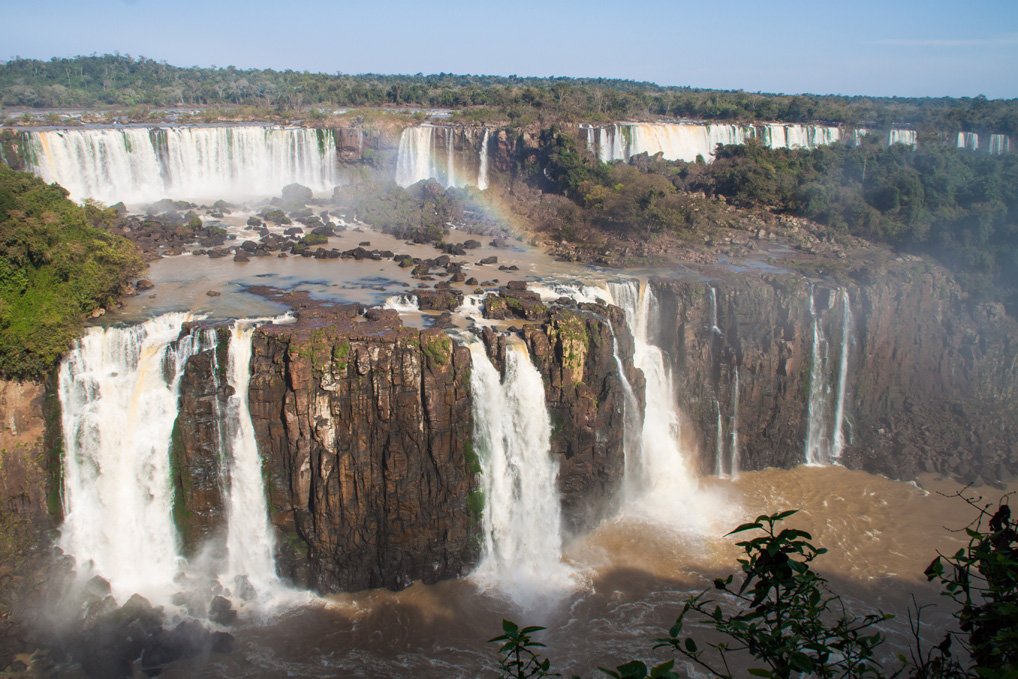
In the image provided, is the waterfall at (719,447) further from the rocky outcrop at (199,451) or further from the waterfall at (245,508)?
the rocky outcrop at (199,451)

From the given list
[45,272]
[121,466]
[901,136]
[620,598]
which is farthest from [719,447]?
[901,136]

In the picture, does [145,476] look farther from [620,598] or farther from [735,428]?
[735,428]

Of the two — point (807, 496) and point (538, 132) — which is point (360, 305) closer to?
point (807, 496)

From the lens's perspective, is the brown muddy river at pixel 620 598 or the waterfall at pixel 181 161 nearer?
the brown muddy river at pixel 620 598

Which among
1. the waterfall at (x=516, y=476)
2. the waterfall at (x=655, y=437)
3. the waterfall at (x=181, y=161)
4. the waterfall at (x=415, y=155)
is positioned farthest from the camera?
the waterfall at (x=415, y=155)

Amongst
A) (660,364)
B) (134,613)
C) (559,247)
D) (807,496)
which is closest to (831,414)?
(807,496)

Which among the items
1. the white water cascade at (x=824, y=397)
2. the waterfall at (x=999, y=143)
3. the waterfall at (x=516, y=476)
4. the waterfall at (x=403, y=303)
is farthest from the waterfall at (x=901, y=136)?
the waterfall at (x=516, y=476)
